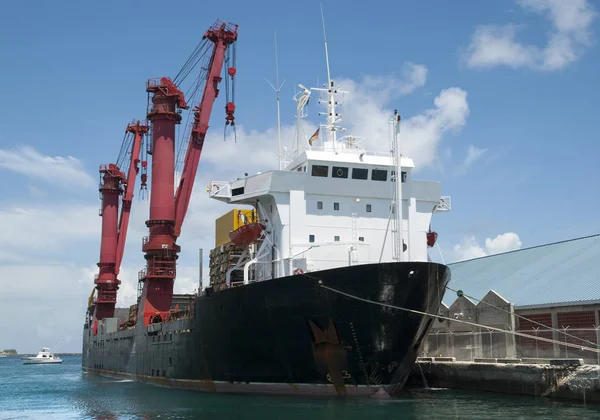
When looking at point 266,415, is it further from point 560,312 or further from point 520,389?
point 560,312

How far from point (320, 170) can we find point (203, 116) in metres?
10.6

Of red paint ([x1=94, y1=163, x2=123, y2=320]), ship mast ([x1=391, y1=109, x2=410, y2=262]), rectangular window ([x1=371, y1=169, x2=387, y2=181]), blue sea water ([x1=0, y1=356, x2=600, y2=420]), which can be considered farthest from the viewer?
red paint ([x1=94, y1=163, x2=123, y2=320])

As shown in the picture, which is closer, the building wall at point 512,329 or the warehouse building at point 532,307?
the building wall at point 512,329

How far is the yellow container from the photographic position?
100ft

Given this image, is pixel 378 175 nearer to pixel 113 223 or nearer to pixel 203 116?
pixel 203 116

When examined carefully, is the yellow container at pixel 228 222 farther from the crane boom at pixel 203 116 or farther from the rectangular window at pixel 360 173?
the rectangular window at pixel 360 173

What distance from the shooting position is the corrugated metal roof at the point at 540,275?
81.3ft

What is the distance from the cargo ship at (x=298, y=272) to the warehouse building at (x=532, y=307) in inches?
124

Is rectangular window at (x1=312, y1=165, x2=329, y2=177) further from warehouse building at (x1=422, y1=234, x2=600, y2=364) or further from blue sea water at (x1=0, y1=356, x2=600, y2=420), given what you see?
blue sea water at (x1=0, y1=356, x2=600, y2=420)

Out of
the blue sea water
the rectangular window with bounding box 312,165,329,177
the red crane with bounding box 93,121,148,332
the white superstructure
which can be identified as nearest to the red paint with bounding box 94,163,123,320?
the red crane with bounding box 93,121,148,332

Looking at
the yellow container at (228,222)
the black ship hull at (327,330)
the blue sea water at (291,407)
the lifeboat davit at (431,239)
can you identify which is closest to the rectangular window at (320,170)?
the lifeboat davit at (431,239)

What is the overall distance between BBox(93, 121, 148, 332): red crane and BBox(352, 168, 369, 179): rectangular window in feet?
81.1

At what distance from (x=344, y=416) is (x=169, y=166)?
57.9 ft

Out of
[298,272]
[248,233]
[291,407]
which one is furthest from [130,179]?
[291,407]
